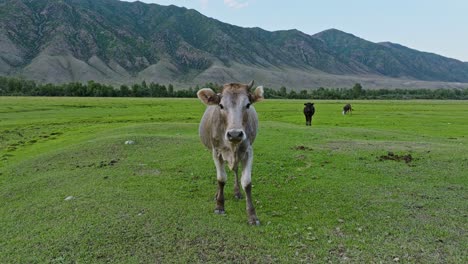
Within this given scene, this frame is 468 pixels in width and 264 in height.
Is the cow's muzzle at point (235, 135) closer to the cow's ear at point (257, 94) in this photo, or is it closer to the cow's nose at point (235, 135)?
the cow's nose at point (235, 135)

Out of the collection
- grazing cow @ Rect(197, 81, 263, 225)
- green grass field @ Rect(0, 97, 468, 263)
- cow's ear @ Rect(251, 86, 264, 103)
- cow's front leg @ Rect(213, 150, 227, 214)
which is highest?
cow's ear @ Rect(251, 86, 264, 103)

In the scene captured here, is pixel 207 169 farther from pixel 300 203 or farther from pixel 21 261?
pixel 21 261

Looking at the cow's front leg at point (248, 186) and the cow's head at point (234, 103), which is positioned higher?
the cow's head at point (234, 103)

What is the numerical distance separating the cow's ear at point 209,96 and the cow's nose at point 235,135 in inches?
57.5

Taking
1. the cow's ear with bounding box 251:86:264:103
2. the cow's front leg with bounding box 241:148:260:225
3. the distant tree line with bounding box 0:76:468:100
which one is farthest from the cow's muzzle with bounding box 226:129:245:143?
the distant tree line with bounding box 0:76:468:100

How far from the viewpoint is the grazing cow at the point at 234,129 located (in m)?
7.96

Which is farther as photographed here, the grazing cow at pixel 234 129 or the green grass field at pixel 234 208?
the grazing cow at pixel 234 129

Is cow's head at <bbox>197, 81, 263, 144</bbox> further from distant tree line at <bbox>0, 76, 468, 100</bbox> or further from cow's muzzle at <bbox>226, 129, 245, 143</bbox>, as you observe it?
distant tree line at <bbox>0, 76, 468, 100</bbox>

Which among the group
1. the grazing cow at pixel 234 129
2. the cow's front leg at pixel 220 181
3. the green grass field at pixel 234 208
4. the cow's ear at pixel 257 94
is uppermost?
the cow's ear at pixel 257 94

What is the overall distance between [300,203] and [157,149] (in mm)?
9359

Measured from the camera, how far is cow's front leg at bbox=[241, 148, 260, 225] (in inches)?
331

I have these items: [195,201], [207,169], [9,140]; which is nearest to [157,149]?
[207,169]

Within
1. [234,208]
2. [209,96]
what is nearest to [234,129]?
[209,96]

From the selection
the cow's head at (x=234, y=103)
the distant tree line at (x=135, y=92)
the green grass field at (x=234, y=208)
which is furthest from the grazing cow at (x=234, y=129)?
the distant tree line at (x=135, y=92)
